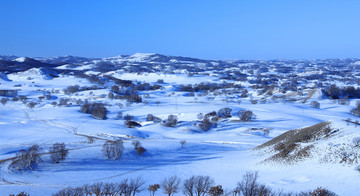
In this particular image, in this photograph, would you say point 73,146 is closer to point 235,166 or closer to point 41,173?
point 41,173

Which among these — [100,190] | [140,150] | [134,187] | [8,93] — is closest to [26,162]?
[140,150]

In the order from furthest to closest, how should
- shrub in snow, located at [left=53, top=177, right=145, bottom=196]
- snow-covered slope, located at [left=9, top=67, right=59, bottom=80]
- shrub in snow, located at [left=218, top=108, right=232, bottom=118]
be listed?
1. snow-covered slope, located at [left=9, top=67, right=59, bottom=80]
2. shrub in snow, located at [left=218, top=108, right=232, bottom=118]
3. shrub in snow, located at [left=53, top=177, right=145, bottom=196]

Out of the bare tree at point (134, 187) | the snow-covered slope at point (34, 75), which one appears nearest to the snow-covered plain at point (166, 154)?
the bare tree at point (134, 187)

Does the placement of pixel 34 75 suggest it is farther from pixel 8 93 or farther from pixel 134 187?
pixel 134 187

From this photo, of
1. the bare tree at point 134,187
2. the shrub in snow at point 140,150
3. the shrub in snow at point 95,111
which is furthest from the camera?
the shrub in snow at point 95,111

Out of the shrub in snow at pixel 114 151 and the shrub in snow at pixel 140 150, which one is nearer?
the shrub in snow at pixel 114 151

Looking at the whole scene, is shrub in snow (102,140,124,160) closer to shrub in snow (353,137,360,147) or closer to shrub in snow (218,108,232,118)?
shrub in snow (353,137,360,147)

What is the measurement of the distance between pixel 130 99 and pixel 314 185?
272 ft

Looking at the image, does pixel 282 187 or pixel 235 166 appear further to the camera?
pixel 235 166

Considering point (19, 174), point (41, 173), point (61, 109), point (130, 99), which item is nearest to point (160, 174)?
point (41, 173)

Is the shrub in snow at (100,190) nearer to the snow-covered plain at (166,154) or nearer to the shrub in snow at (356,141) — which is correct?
the snow-covered plain at (166,154)

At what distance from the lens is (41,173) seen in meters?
24.5

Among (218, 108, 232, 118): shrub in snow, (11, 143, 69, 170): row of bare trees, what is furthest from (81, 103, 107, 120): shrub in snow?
(11, 143, 69, 170): row of bare trees

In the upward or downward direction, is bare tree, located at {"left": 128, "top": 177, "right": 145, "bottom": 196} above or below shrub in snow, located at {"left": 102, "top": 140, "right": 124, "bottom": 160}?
above
